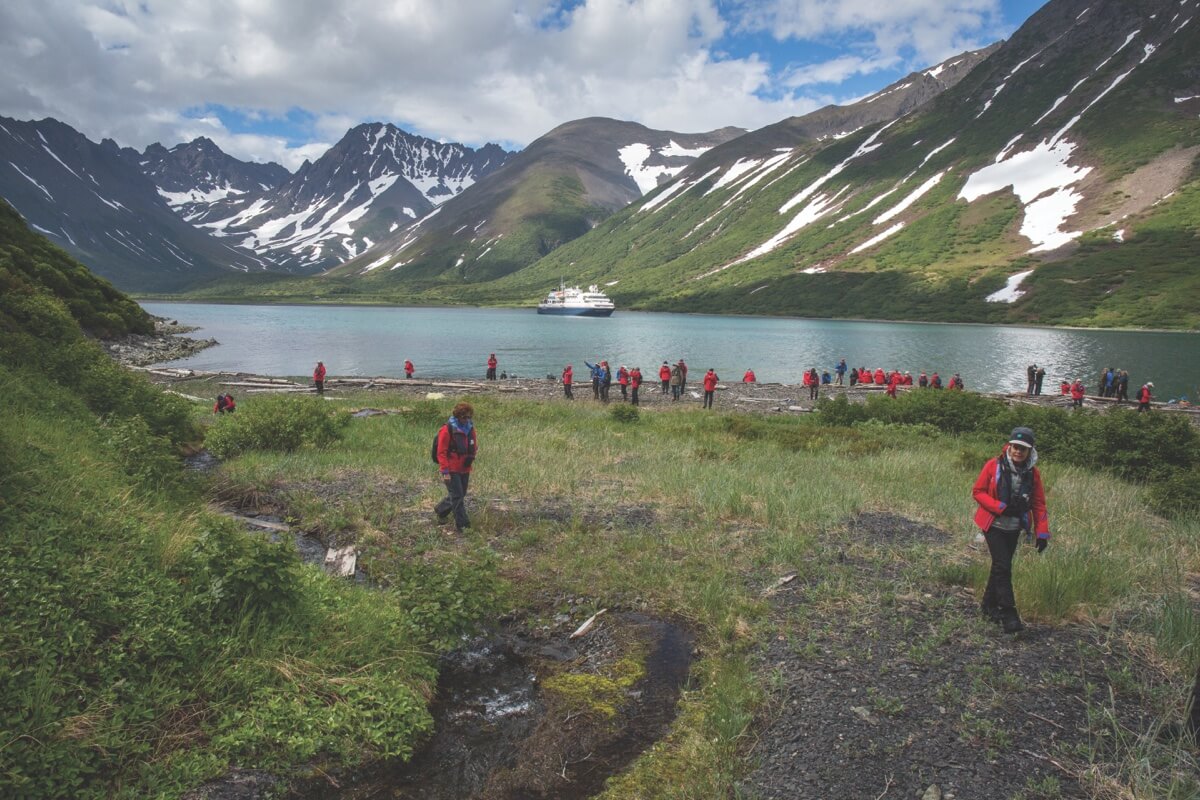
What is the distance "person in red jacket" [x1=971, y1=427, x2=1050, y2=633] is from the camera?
301 inches

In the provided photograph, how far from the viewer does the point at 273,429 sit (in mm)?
17562

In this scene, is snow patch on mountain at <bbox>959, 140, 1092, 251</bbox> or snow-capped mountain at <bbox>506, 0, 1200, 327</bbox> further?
snow patch on mountain at <bbox>959, 140, 1092, 251</bbox>

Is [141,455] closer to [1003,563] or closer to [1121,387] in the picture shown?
[1003,563]

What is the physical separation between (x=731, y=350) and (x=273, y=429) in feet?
235

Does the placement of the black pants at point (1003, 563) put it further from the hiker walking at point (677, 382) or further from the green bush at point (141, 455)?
the hiker walking at point (677, 382)

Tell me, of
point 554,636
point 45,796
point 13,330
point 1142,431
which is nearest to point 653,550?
point 554,636

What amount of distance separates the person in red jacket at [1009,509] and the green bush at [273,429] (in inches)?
631

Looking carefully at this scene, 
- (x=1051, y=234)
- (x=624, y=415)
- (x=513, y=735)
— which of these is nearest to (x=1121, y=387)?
(x=624, y=415)

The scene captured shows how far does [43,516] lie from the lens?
6.68 meters

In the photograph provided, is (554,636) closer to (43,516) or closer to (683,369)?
(43,516)

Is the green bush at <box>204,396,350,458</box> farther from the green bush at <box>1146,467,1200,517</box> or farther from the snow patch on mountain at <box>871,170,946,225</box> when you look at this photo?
the snow patch on mountain at <box>871,170,946,225</box>

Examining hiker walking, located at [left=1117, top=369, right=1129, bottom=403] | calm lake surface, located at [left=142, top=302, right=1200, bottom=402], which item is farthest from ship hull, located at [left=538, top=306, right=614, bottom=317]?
hiker walking, located at [left=1117, top=369, right=1129, bottom=403]

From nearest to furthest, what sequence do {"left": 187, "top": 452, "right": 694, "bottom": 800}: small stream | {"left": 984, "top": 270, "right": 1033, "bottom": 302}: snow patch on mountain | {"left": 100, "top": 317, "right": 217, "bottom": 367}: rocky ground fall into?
{"left": 187, "top": 452, "right": 694, "bottom": 800}: small stream, {"left": 100, "top": 317, "right": 217, "bottom": 367}: rocky ground, {"left": 984, "top": 270, "right": 1033, "bottom": 302}: snow patch on mountain

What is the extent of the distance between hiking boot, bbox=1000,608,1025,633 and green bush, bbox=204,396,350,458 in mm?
16241
